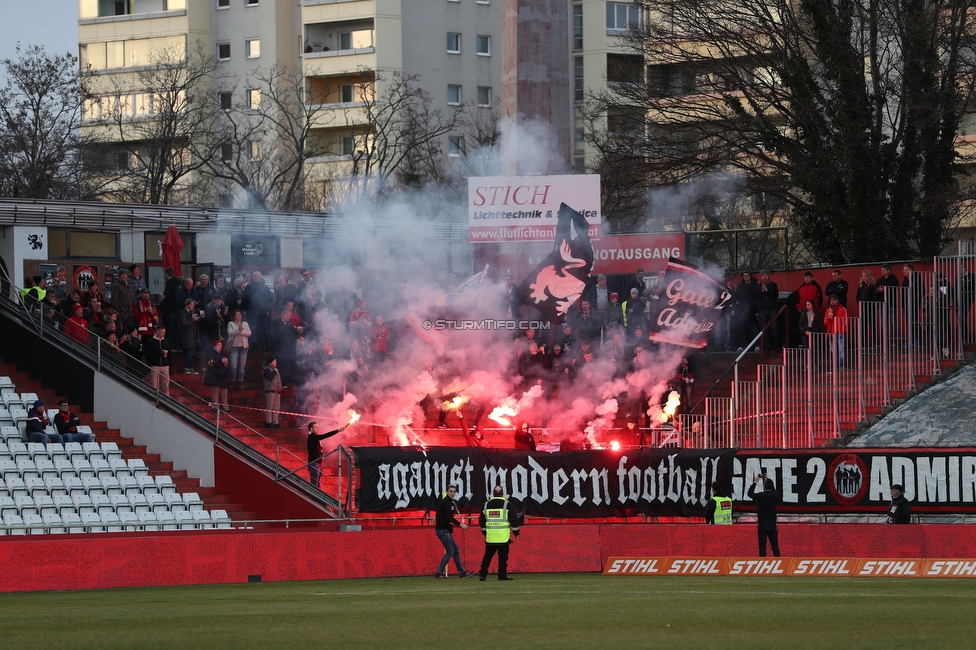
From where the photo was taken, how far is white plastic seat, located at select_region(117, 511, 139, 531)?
24547 mm

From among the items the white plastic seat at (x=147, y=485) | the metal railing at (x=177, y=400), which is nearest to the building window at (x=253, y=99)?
the metal railing at (x=177, y=400)

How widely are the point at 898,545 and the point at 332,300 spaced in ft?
45.2

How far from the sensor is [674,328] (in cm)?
2895

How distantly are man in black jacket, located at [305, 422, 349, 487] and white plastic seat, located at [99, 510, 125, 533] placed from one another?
351cm

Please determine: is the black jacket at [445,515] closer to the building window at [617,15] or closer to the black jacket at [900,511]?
the black jacket at [900,511]

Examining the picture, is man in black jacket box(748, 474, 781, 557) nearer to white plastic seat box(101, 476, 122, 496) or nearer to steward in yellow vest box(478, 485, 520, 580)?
steward in yellow vest box(478, 485, 520, 580)

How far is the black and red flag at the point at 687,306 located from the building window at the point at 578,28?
46976 millimetres

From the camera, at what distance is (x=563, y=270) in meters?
27.6

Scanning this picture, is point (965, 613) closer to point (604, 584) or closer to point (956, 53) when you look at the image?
point (604, 584)

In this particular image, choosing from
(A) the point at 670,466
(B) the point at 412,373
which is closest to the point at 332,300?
(B) the point at 412,373

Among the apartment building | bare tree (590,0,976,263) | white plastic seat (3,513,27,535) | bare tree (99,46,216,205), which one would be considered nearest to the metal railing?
white plastic seat (3,513,27,535)

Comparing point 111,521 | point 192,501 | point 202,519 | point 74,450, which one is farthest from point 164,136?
point 111,521

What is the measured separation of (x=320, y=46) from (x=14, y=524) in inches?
1993

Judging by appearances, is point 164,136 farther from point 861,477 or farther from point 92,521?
point 861,477
